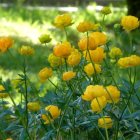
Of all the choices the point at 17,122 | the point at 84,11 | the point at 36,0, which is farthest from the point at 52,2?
the point at 17,122

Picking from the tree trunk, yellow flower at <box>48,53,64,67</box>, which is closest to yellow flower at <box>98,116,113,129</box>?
yellow flower at <box>48,53,64,67</box>

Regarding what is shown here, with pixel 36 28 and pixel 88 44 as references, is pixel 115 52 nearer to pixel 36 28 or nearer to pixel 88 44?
pixel 88 44

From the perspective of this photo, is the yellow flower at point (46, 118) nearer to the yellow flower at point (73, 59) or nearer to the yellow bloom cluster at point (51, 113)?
the yellow bloom cluster at point (51, 113)

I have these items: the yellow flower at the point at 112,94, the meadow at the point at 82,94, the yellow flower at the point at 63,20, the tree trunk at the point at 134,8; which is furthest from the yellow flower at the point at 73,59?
the tree trunk at the point at 134,8

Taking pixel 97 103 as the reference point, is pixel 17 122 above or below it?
below

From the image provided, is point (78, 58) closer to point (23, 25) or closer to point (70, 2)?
point (23, 25)

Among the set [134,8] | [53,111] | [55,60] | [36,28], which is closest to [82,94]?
[53,111]

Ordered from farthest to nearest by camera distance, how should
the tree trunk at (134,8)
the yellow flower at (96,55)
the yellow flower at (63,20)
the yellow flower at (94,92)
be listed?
the tree trunk at (134,8)
the yellow flower at (63,20)
the yellow flower at (96,55)
the yellow flower at (94,92)

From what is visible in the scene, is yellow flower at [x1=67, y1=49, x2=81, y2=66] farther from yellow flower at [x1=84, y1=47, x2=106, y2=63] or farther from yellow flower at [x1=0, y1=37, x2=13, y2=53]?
yellow flower at [x1=0, y1=37, x2=13, y2=53]
